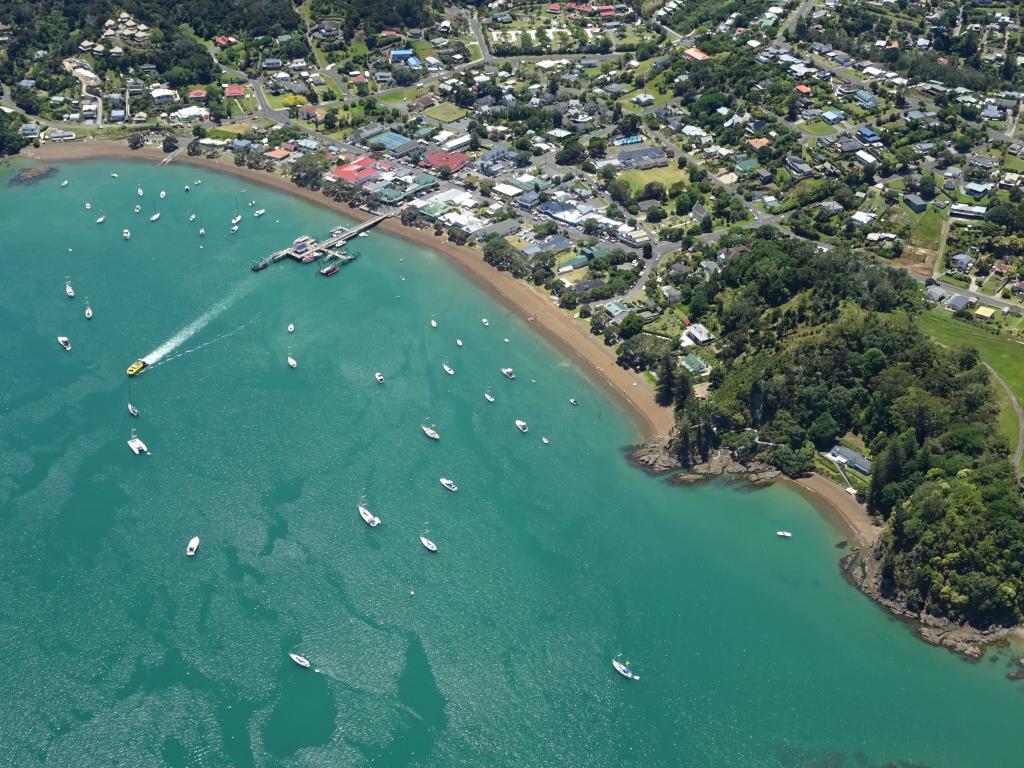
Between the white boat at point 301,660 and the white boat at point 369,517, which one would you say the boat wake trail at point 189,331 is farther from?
the white boat at point 301,660

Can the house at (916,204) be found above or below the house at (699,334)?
above

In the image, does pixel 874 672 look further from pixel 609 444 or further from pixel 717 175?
pixel 717 175

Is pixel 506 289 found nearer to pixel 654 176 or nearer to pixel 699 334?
pixel 699 334

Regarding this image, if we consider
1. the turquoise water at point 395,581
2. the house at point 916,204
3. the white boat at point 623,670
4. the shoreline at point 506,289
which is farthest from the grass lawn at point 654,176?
the white boat at point 623,670

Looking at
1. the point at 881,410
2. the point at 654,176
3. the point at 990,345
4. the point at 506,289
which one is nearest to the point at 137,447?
the point at 506,289

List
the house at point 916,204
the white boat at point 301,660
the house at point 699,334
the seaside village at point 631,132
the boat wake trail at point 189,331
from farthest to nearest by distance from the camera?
1. the house at point 916,204
2. the seaside village at point 631,132
3. the house at point 699,334
4. the boat wake trail at point 189,331
5. the white boat at point 301,660

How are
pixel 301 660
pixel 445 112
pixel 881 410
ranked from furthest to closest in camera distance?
pixel 445 112 → pixel 881 410 → pixel 301 660
